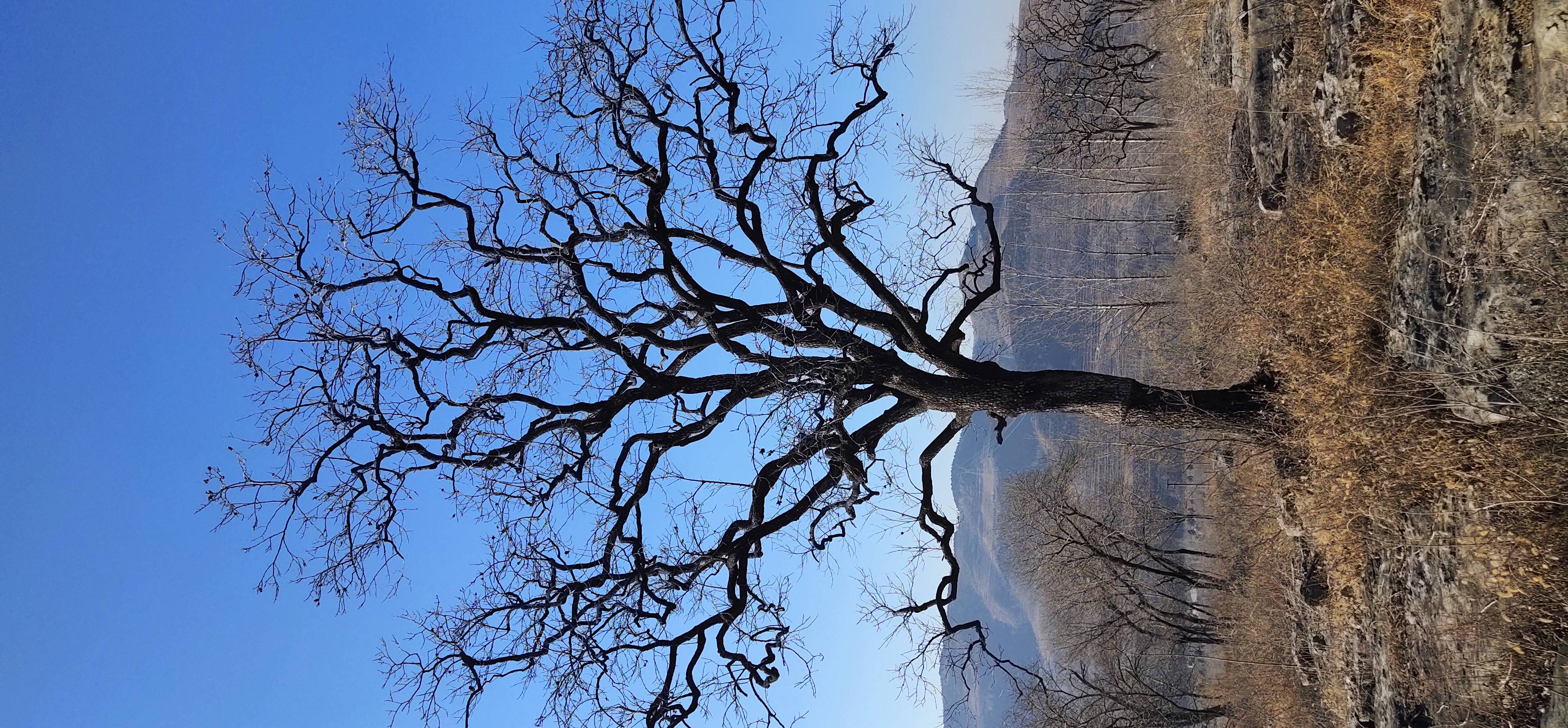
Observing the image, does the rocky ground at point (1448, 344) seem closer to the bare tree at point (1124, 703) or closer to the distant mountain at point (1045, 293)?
the distant mountain at point (1045, 293)

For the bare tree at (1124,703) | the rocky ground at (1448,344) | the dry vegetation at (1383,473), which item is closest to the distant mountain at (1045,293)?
the bare tree at (1124,703)

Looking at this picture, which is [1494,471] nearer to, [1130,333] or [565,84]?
[565,84]

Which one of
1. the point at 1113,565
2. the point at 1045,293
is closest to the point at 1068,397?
the point at 1113,565

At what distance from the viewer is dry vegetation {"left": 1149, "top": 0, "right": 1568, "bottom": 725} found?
18.8 ft

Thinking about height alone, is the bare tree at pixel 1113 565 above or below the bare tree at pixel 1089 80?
below

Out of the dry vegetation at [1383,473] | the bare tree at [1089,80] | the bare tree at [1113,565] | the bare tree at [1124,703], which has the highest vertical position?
the bare tree at [1089,80]

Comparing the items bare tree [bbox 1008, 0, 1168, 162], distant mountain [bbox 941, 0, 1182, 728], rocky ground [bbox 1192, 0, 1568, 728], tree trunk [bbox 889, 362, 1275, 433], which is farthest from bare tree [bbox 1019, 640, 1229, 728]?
bare tree [bbox 1008, 0, 1168, 162]

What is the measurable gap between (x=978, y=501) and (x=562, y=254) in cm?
5031

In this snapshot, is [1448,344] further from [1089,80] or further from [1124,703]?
[1124,703]

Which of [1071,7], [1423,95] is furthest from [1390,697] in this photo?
[1071,7]

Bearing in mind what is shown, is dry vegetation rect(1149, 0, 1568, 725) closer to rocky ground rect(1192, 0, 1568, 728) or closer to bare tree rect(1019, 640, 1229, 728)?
rocky ground rect(1192, 0, 1568, 728)

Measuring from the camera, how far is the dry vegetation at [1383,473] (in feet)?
18.8

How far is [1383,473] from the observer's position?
23.7ft

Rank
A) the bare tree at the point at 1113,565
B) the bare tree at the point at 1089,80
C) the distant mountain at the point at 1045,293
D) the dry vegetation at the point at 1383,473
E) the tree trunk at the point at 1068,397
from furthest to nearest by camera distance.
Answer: the distant mountain at the point at 1045,293
the bare tree at the point at 1113,565
the bare tree at the point at 1089,80
the tree trunk at the point at 1068,397
the dry vegetation at the point at 1383,473
